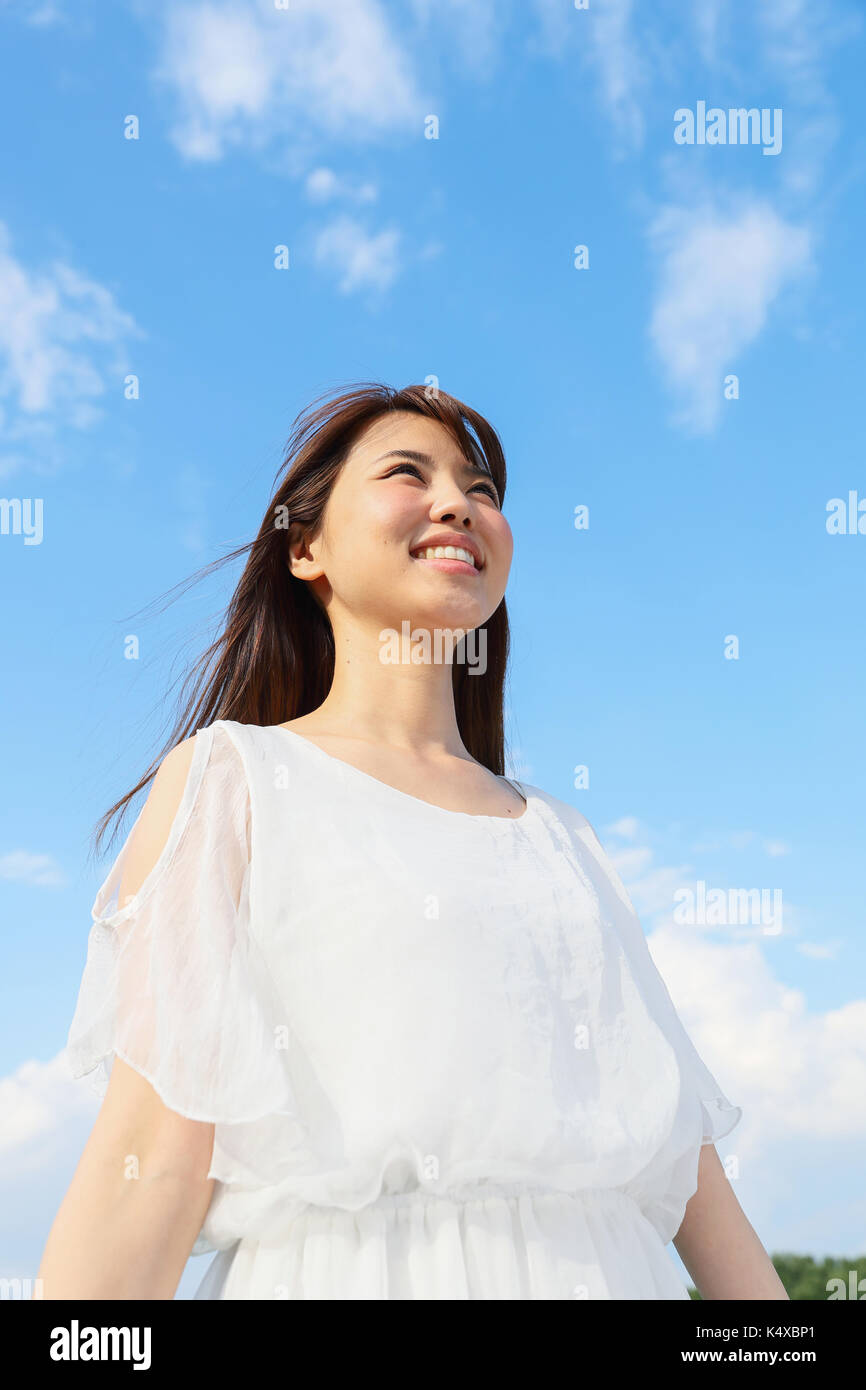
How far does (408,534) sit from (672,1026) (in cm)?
123

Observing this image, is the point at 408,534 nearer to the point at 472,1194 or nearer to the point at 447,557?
the point at 447,557

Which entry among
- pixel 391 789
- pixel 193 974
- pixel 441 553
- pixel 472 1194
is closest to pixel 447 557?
pixel 441 553

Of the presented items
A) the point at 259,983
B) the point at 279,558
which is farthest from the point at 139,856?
the point at 279,558

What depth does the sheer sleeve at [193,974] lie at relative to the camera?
6.19 ft

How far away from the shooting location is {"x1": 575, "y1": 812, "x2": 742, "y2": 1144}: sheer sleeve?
95.1 inches

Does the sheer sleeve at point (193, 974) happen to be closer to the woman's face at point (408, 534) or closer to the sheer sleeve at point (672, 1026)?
the woman's face at point (408, 534)

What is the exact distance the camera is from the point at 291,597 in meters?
3.05

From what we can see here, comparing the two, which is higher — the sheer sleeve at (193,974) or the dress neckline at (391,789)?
the dress neckline at (391,789)

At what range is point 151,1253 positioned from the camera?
1817 mm

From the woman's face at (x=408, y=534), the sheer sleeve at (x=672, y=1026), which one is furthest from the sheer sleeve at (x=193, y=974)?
the sheer sleeve at (x=672, y=1026)

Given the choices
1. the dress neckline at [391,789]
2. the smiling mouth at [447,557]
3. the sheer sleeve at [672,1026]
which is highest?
the smiling mouth at [447,557]

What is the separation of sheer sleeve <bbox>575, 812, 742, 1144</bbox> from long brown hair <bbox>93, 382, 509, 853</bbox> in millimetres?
956

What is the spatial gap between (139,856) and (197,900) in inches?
7.6

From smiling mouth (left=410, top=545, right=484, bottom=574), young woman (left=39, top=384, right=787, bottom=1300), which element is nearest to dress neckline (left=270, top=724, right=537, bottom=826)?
young woman (left=39, top=384, right=787, bottom=1300)
